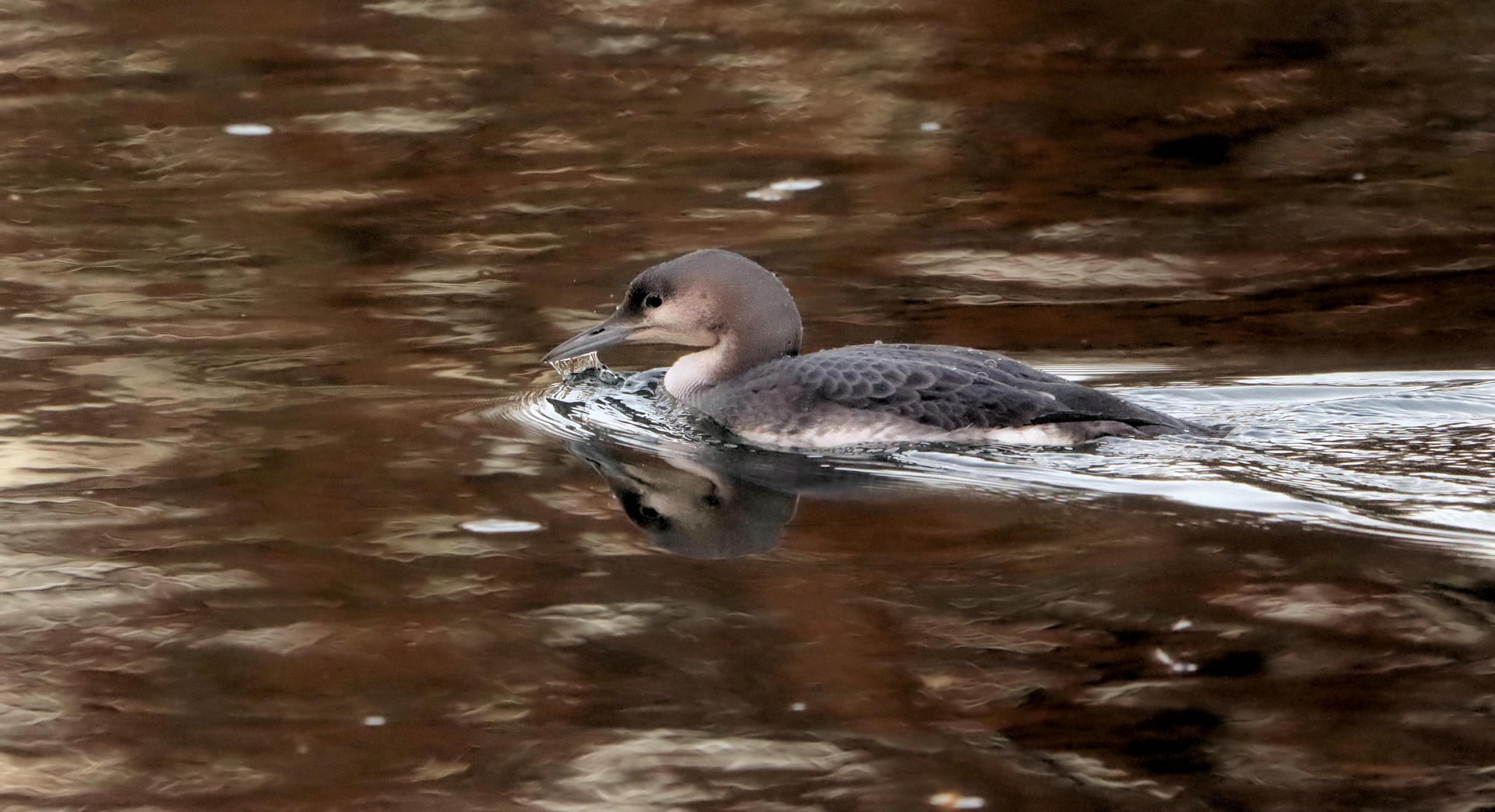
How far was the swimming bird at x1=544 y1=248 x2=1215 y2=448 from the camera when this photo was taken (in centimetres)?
642

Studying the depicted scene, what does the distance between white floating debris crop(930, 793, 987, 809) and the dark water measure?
1cm

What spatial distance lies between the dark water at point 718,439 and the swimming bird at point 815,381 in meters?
0.12

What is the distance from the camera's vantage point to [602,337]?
7.12 metres

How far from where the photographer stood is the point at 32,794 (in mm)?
4188

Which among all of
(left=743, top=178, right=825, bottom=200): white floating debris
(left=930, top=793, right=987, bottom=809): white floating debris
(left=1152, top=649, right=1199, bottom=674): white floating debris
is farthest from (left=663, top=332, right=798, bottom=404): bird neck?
(left=930, top=793, right=987, bottom=809): white floating debris

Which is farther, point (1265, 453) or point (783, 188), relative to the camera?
point (783, 188)

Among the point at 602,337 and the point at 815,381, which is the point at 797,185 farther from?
the point at 815,381

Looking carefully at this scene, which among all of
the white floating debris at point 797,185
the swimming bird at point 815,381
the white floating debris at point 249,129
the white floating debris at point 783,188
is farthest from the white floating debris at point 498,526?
the white floating debris at point 249,129

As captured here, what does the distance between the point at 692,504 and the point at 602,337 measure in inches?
47.8

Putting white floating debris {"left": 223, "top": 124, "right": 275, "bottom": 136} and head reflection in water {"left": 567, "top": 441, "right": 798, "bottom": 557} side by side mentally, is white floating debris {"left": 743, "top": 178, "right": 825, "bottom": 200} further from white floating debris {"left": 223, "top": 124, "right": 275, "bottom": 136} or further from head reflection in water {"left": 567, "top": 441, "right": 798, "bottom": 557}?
head reflection in water {"left": 567, "top": 441, "right": 798, "bottom": 557}

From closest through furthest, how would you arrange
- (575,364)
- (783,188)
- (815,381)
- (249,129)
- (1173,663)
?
(1173,663) → (815,381) → (575,364) → (783,188) → (249,129)

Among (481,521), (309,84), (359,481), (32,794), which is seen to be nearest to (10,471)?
(359,481)

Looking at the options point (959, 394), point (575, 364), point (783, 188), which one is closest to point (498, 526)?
point (959, 394)

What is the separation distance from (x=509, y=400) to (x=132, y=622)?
232 centimetres
